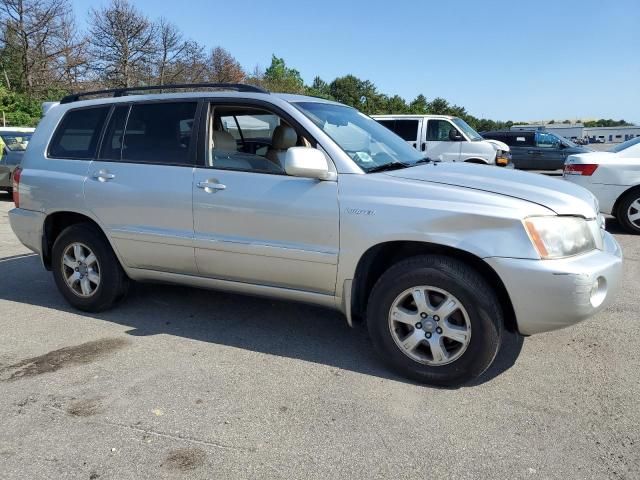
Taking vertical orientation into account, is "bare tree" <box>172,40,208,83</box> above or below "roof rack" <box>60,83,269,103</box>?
above

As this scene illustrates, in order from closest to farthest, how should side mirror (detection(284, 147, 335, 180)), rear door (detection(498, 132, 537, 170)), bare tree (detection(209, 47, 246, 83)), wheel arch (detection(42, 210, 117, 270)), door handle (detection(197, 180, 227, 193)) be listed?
side mirror (detection(284, 147, 335, 180))
door handle (detection(197, 180, 227, 193))
wheel arch (detection(42, 210, 117, 270))
rear door (detection(498, 132, 537, 170))
bare tree (detection(209, 47, 246, 83))

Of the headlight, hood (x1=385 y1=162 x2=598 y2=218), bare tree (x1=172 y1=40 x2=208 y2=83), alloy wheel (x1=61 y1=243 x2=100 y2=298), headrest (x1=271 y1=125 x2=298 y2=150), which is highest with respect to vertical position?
bare tree (x1=172 y1=40 x2=208 y2=83)

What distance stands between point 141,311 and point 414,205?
9.08ft

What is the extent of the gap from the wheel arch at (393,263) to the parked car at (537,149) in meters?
15.8

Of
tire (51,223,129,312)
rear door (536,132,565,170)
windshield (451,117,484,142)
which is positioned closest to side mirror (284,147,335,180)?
tire (51,223,129,312)

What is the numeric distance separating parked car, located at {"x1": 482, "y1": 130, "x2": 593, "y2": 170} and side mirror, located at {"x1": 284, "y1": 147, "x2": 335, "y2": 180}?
15990mm

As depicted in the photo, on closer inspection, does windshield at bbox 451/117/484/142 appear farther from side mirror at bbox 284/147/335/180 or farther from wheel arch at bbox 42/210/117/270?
side mirror at bbox 284/147/335/180

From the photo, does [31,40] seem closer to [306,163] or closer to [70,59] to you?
[70,59]

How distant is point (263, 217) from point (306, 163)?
0.54 metres

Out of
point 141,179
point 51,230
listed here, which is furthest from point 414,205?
point 51,230

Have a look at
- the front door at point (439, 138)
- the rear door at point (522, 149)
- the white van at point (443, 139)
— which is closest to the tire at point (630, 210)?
the white van at point (443, 139)

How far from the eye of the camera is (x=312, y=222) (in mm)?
3572

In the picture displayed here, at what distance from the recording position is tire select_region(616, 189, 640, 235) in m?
7.92

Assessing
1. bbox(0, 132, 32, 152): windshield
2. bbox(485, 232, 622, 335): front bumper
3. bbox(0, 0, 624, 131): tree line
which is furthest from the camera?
bbox(0, 0, 624, 131): tree line
